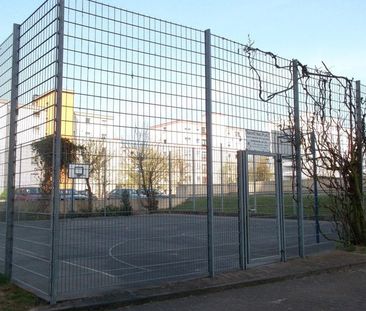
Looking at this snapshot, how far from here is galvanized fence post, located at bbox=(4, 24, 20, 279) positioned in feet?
27.4

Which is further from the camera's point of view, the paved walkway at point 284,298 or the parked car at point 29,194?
the parked car at point 29,194

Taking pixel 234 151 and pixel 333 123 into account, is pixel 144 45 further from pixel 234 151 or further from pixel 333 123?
pixel 333 123

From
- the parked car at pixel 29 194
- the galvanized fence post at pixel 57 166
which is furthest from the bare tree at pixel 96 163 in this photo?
the parked car at pixel 29 194

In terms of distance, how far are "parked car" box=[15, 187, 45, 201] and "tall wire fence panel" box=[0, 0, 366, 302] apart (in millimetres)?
30

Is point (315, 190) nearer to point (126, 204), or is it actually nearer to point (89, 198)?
point (126, 204)

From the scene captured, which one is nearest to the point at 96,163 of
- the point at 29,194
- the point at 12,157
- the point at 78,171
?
the point at 78,171

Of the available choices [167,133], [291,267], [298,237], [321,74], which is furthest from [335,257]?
[167,133]

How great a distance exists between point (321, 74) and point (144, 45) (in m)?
5.54

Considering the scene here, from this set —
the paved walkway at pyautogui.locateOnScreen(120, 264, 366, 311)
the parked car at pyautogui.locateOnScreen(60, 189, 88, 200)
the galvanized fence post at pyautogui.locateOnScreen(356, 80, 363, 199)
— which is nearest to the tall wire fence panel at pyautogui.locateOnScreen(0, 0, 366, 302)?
the parked car at pyautogui.locateOnScreen(60, 189, 88, 200)

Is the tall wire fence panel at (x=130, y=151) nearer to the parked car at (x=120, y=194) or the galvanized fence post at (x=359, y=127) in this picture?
the parked car at (x=120, y=194)

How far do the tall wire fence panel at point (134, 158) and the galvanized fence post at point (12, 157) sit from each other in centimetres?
2

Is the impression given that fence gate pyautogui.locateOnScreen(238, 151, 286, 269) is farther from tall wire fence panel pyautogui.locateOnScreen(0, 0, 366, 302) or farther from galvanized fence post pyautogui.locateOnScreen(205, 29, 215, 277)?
galvanized fence post pyautogui.locateOnScreen(205, 29, 215, 277)

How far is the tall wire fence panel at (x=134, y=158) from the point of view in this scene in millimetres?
7258

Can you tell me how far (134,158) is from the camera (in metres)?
8.03
